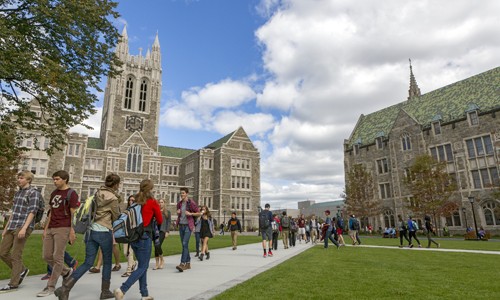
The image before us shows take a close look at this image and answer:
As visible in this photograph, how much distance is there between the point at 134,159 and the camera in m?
54.8

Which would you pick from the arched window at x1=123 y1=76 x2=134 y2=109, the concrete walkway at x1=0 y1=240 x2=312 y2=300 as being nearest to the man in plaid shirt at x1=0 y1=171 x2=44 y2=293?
the concrete walkway at x1=0 y1=240 x2=312 y2=300

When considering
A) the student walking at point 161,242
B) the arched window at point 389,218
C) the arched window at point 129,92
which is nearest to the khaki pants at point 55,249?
the student walking at point 161,242

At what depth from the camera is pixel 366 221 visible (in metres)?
43.5

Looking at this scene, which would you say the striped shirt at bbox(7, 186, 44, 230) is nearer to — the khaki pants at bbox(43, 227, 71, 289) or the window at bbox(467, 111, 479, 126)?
the khaki pants at bbox(43, 227, 71, 289)

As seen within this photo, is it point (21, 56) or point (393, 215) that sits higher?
point (21, 56)

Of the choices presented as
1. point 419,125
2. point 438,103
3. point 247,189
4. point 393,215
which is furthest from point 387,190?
point 247,189

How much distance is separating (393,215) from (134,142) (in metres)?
43.4

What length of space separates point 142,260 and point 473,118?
3906 cm

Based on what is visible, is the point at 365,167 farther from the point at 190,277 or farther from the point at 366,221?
the point at 190,277

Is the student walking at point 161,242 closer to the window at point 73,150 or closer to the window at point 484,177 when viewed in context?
the window at point 484,177

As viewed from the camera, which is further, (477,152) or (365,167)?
(365,167)

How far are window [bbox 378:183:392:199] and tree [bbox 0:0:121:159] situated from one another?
3756cm

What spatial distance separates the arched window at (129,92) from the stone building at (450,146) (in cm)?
4249

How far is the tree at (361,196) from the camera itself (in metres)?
39.4
